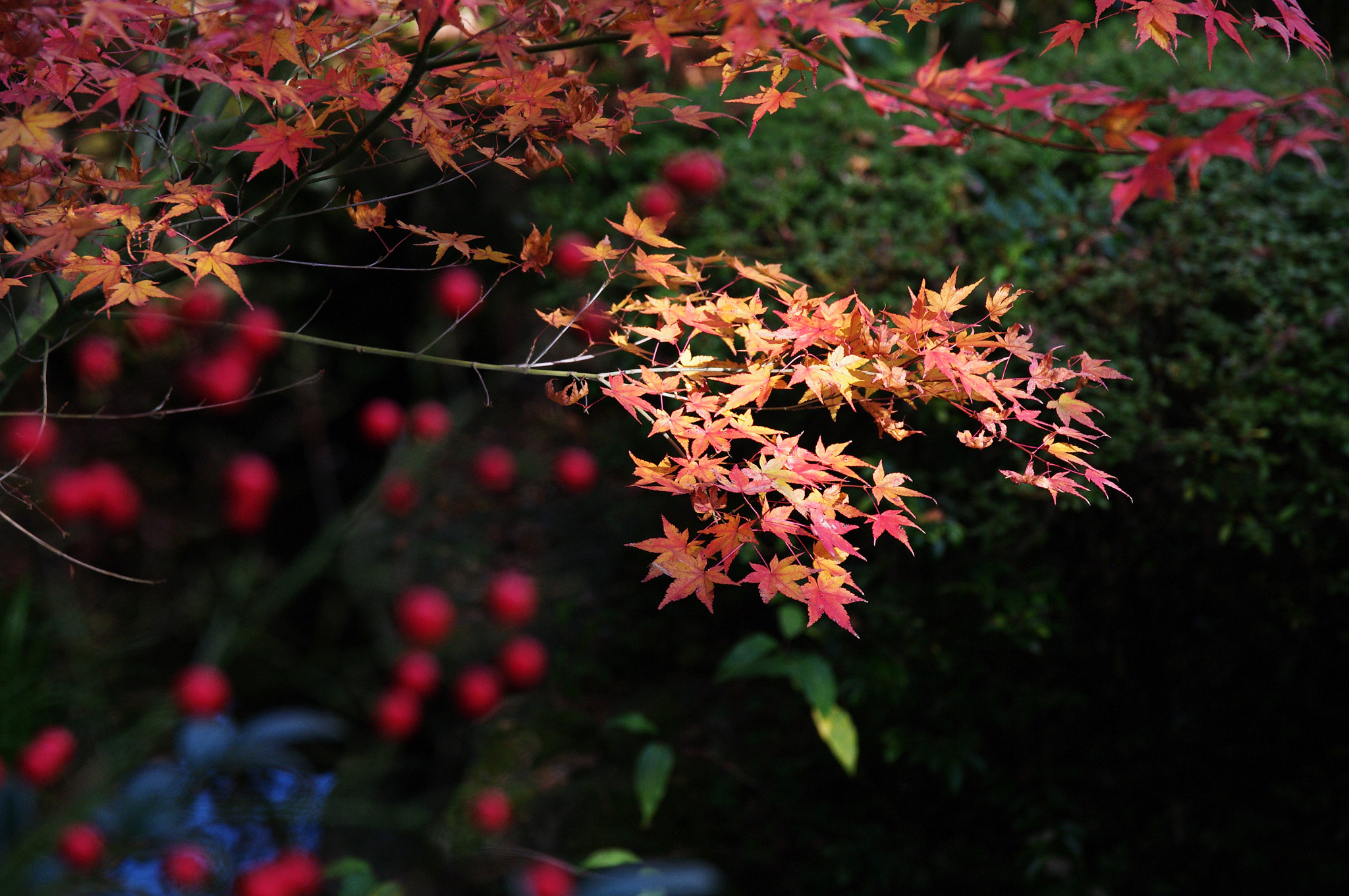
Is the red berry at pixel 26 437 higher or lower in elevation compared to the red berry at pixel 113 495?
higher

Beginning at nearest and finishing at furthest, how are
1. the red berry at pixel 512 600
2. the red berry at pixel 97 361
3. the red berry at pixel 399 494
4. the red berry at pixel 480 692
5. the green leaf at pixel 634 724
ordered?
the green leaf at pixel 634 724, the red berry at pixel 480 692, the red berry at pixel 512 600, the red berry at pixel 97 361, the red berry at pixel 399 494

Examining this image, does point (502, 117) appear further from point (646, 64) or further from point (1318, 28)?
point (1318, 28)

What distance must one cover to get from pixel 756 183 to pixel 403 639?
213cm

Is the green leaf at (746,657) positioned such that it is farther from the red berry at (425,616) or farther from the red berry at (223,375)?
the red berry at (223,375)

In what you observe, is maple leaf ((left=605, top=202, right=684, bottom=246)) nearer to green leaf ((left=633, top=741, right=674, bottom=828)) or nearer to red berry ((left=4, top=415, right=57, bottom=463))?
green leaf ((left=633, top=741, right=674, bottom=828))

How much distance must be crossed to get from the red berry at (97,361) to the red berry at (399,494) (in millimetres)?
1116

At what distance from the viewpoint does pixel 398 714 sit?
3041 mm

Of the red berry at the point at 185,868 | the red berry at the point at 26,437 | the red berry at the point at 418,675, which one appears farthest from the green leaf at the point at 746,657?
the red berry at the point at 26,437

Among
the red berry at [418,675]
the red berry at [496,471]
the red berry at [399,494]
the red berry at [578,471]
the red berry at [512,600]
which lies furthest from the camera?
the red berry at [496,471]

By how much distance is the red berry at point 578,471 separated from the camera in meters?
3.52

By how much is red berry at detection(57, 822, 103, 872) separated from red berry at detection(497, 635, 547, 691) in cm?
121

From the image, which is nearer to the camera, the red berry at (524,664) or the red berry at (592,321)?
the red berry at (592,321)

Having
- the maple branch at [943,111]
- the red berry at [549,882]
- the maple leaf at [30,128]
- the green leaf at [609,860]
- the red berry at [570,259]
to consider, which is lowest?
the red berry at [549,882]

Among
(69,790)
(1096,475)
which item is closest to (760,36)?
(1096,475)
